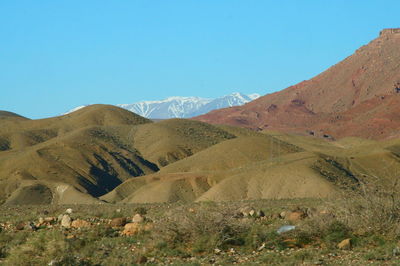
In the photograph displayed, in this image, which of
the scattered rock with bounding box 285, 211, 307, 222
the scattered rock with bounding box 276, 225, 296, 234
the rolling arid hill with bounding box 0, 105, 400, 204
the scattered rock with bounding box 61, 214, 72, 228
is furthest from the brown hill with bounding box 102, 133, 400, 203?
the scattered rock with bounding box 276, 225, 296, 234

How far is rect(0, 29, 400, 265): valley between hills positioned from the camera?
62.2 feet

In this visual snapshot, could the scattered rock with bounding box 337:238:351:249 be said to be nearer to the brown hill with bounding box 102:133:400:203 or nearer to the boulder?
the boulder

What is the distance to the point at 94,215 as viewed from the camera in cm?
2984

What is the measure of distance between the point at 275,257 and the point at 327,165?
53.9 m

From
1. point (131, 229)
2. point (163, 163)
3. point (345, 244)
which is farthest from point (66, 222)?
point (163, 163)

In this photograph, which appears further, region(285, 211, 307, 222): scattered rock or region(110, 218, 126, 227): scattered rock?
region(285, 211, 307, 222): scattered rock

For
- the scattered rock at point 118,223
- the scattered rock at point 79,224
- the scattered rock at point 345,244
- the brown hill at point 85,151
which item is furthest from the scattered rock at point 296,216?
the brown hill at point 85,151

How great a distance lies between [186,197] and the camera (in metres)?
68.5

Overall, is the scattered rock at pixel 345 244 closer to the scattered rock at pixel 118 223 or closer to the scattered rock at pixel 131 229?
the scattered rock at pixel 131 229

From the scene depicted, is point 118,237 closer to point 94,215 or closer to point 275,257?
point 275,257

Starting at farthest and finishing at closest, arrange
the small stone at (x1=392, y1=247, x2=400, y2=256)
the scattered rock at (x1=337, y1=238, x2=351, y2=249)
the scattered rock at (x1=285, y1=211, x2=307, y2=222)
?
the scattered rock at (x1=285, y1=211, x2=307, y2=222)
the scattered rock at (x1=337, y1=238, x2=351, y2=249)
the small stone at (x1=392, y1=247, x2=400, y2=256)

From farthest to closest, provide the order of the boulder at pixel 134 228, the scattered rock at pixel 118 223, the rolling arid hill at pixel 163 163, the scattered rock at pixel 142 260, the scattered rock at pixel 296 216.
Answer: the rolling arid hill at pixel 163 163 < the scattered rock at pixel 296 216 < the scattered rock at pixel 118 223 < the boulder at pixel 134 228 < the scattered rock at pixel 142 260

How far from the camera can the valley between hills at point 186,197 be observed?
19.0 meters

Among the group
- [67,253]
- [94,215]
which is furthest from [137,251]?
[94,215]
